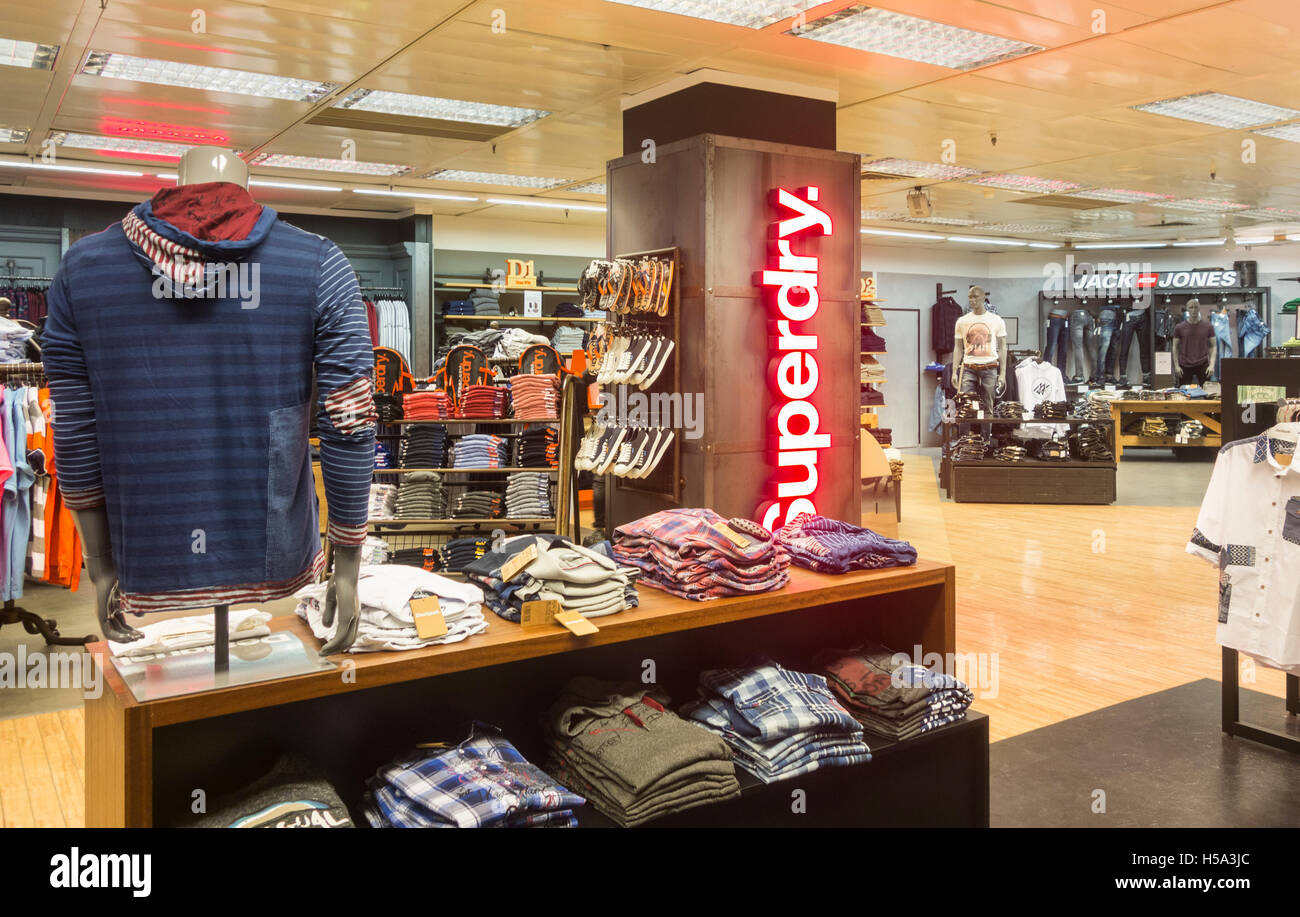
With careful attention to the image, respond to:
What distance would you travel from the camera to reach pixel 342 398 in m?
1.77

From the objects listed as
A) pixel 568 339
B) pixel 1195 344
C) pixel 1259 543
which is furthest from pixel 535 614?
pixel 1195 344

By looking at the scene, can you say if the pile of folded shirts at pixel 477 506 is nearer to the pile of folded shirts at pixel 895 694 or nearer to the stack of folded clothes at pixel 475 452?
the stack of folded clothes at pixel 475 452

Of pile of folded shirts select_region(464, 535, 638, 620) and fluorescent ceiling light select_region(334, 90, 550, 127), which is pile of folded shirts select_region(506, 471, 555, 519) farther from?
pile of folded shirts select_region(464, 535, 638, 620)

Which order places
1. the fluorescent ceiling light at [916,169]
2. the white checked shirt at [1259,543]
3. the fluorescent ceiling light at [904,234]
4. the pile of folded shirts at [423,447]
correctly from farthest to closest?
the fluorescent ceiling light at [904,234] → the fluorescent ceiling light at [916,169] → the pile of folded shirts at [423,447] → the white checked shirt at [1259,543]

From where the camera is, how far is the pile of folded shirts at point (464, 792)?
186cm

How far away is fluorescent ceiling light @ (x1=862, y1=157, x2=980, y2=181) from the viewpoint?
909 centimetres

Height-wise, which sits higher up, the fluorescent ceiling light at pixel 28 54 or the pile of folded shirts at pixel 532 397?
the fluorescent ceiling light at pixel 28 54

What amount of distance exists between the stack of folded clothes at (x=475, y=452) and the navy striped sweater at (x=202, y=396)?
5058 millimetres

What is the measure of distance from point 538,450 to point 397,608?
5118 millimetres

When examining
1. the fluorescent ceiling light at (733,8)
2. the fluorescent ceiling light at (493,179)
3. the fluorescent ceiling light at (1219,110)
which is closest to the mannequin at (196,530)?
the fluorescent ceiling light at (733,8)

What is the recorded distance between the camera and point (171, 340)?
1699 mm

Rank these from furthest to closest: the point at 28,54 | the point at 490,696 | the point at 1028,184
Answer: the point at 1028,184, the point at 28,54, the point at 490,696

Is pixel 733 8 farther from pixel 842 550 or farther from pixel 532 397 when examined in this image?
pixel 842 550

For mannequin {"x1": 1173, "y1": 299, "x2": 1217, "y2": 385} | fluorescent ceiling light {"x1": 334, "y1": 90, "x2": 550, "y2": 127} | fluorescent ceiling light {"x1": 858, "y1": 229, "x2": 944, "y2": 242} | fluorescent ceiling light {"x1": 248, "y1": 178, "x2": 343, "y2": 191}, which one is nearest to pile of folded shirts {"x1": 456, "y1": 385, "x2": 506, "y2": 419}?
fluorescent ceiling light {"x1": 334, "y1": 90, "x2": 550, "y2": 127}
